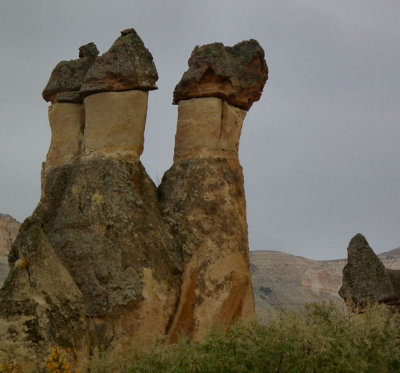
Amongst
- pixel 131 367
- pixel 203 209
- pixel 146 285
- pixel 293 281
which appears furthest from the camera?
pixel 293 281

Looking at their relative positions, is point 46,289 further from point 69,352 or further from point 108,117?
point 108,117

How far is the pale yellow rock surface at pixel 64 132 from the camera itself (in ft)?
40.5

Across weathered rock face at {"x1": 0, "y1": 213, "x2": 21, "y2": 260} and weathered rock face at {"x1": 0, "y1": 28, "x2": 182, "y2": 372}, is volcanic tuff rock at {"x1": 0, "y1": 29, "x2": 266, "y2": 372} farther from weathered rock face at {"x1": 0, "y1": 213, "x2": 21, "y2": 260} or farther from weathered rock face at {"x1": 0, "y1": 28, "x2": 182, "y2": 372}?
weathered rock face at {"x1": 0, "y1": 213, "x2": 21, "y2": 260}

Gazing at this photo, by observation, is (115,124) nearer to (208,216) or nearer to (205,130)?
(205,130)

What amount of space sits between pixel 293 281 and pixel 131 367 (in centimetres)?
5270

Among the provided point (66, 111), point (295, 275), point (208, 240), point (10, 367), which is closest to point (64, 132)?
point (66, 111)

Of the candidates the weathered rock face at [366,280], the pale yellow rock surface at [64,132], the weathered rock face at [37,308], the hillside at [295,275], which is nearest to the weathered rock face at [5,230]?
the hillside at [295,275]

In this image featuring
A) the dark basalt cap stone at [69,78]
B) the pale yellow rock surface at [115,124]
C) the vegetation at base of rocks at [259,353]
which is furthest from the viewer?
the dark basalt cap stone at [69,78]

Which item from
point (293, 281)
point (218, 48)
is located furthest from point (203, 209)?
point (293, 281)

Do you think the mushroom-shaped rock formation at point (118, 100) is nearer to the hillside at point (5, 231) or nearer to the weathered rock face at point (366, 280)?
the weathered rock face at point (366, 280)

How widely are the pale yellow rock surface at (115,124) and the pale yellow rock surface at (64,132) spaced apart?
452 millimetres

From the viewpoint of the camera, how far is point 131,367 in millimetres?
8609

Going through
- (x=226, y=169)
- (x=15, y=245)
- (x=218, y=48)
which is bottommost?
(x=15, y=245)

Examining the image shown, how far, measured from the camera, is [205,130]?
41.1 feet
